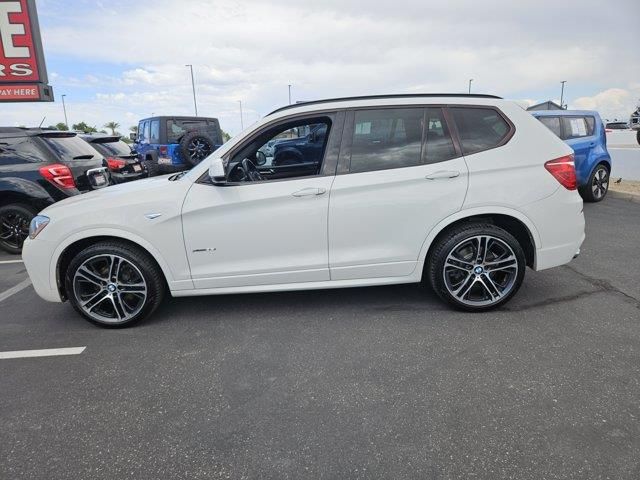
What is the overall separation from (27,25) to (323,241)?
15.1 meters

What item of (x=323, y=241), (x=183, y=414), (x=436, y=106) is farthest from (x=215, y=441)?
(x=436, y=106)

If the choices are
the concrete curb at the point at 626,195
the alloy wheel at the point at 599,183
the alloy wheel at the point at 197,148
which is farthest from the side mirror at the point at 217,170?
the alloy wheel at the point at 197,148

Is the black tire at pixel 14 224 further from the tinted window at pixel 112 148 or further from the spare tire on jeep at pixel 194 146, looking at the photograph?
the spare tire on jeep at pixel 194 146

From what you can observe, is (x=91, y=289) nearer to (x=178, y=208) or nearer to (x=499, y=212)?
(x=178, y=208)

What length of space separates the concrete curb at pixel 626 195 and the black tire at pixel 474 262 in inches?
252

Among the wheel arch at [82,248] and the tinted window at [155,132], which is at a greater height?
the tinted window at [155,132]

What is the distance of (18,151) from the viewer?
6156 millimetres

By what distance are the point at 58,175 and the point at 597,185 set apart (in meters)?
9.37

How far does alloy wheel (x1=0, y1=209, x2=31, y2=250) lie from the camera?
6249 mm

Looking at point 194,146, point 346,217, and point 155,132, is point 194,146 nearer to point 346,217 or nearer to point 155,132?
point 155,132

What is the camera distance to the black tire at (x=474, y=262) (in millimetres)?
3619

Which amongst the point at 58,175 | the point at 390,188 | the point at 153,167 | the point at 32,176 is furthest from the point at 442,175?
the point at 153,167

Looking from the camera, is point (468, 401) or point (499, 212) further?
point (499, 212)

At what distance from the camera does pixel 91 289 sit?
3752mm
